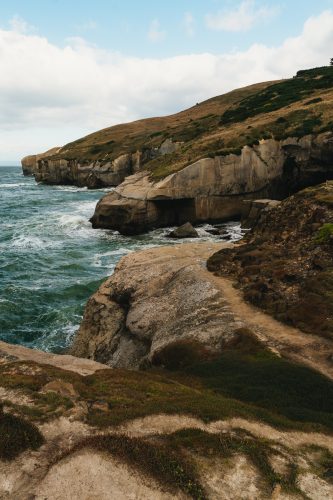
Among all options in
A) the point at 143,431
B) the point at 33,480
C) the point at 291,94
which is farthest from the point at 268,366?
the point at 291,94

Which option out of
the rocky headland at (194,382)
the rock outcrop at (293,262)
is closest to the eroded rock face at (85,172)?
the rocky headland at (194,382)

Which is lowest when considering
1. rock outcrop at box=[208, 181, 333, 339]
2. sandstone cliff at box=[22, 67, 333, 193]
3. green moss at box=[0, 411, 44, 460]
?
green moss at box=[0, 411, 44, 460]

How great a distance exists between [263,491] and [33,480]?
5.31m

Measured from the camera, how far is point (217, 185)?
52.7 metres

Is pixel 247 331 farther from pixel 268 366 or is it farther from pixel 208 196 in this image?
pixel 208 196

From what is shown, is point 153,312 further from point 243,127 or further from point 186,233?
point 243,127

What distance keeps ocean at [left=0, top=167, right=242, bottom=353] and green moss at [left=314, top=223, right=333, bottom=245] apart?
17278 millimetres

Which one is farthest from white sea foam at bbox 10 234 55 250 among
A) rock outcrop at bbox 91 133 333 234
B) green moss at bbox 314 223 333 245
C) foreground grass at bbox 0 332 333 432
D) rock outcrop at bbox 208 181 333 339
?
foreground grass at bbox 0 332 333 432

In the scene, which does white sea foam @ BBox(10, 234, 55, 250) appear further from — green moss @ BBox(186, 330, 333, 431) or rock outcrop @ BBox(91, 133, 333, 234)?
green moss @ BBox(186, 330, 333, 431)

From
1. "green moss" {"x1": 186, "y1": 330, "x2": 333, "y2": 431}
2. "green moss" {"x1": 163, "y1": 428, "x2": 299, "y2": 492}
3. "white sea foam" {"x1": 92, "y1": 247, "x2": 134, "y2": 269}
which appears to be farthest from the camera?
"white sea foam" {"x1": 92, "y1": 247, "x2": 134, "y2": 269}

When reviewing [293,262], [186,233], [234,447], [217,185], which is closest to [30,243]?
[186,233]

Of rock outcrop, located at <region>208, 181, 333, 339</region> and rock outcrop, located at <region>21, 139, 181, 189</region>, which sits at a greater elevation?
rock outcrop, located at <region>21, 139, 181, 189</region>

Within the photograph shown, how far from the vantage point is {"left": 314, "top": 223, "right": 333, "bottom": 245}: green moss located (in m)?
22.8

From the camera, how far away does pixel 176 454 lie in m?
9.83
